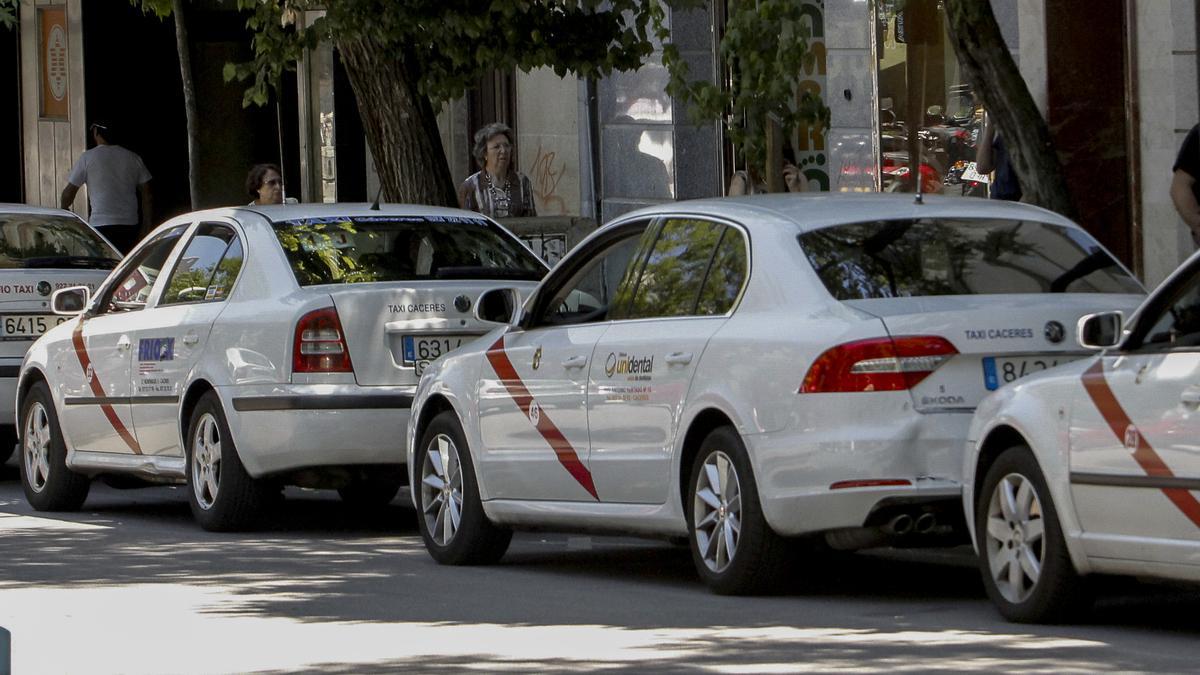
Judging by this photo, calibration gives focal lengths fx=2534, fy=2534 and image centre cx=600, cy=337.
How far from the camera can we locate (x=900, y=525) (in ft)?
28.5

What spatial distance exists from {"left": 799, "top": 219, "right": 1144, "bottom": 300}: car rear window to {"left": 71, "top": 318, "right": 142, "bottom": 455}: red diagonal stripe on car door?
209 inches

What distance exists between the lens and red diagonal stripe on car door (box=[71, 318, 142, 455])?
43.8 feet

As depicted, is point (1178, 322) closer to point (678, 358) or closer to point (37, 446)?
point (678, 358)

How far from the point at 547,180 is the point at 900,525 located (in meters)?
17.6

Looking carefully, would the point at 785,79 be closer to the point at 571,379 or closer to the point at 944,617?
the point at 571,379

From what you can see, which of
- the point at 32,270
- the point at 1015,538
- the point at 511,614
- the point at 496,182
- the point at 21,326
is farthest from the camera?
the point at 496,182

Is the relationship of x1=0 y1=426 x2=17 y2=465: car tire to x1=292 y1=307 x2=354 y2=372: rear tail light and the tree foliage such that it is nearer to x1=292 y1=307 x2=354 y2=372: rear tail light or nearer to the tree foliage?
x1=292 y1=307 x2=354 y2=372: rear tail light

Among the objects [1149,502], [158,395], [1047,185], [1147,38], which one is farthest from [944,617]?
[1147,38]

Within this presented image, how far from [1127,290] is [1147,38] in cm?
780

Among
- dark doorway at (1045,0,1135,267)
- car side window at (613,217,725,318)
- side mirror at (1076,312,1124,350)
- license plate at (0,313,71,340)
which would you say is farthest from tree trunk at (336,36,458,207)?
side mirror at (1076,312,1124,350)

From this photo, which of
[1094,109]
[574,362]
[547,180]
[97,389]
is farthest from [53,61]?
[574,362]

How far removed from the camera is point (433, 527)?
11.0 meters

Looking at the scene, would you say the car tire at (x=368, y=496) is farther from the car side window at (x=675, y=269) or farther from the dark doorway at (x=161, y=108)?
the dark doorway at (x=161, y=108)

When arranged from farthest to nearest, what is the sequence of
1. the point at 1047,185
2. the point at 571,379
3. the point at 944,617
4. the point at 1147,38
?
the point at 1147,38 → the point at 1047,185 → the point at 571,379 → the point at 944,617
